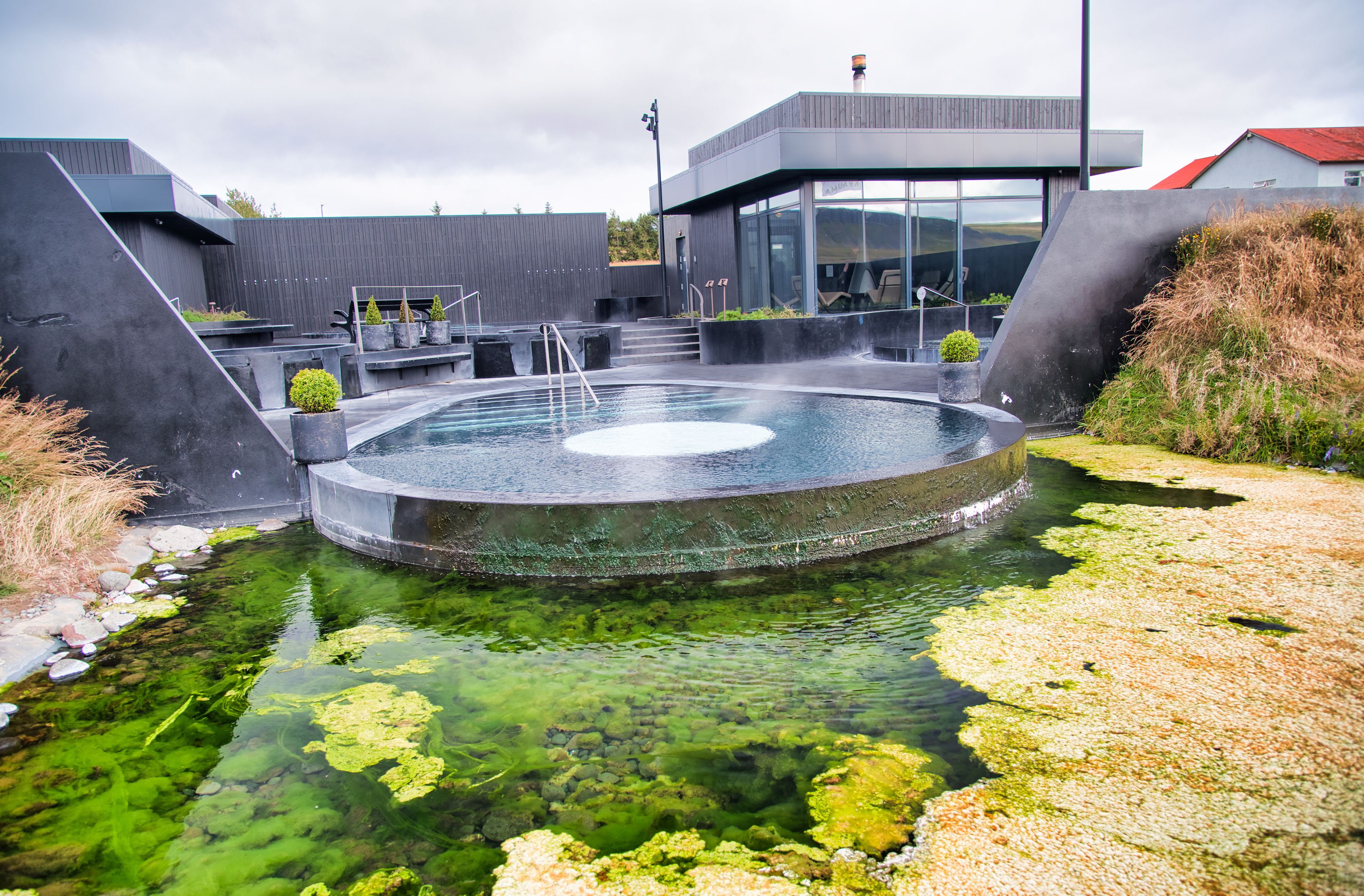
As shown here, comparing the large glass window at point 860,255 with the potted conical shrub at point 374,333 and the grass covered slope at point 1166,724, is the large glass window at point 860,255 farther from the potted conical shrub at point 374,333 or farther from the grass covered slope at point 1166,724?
the grass covered slope at point 1166,724

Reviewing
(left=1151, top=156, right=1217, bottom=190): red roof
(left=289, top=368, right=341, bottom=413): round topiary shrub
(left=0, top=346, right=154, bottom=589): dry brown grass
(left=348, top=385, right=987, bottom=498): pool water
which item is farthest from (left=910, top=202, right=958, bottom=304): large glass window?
→ (left=1151, top=156, right=1217, bottom=190): red roof

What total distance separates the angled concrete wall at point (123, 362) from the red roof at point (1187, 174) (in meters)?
46.9

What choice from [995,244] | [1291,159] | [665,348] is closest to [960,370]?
[665,348]

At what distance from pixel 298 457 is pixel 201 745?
3.48 m

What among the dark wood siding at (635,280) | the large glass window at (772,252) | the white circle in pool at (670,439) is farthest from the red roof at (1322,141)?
the white circle in pool at (670,439)

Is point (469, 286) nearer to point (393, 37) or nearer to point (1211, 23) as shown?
point (393, 37)

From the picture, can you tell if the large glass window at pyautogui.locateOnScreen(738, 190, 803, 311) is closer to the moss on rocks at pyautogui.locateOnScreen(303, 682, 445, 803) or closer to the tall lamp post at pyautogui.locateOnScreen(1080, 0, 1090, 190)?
the tall lamp post at pyautogui.locateOnScreen(1080, 0, 1090, 190)

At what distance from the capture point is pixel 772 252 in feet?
56.1

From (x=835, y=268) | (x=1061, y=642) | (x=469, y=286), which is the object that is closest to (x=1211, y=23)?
(x=835, y=268)

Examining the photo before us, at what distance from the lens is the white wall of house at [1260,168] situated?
32.1 m

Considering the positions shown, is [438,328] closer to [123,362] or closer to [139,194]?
[139,194]

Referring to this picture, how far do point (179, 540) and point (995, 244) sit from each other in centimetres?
1651

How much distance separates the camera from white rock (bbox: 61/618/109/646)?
3693 mm

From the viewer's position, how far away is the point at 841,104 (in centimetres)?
1562
